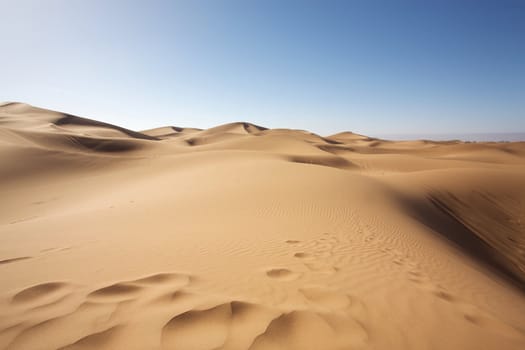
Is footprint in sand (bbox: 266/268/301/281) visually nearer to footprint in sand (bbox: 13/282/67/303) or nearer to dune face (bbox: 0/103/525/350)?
dune face (bbox: 0/103/525/350)

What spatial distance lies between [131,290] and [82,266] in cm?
103

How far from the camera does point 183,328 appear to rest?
1.92 metres

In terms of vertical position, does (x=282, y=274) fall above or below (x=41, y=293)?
below

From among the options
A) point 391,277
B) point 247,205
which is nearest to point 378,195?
point 247,205

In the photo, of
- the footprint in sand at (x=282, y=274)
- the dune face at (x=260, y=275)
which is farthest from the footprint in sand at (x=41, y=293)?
the footprint in sand at (x=282, y=274)

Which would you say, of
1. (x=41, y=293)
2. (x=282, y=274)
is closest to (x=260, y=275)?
(x=282, y=274)

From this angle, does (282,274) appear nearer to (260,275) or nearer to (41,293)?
(260,275)

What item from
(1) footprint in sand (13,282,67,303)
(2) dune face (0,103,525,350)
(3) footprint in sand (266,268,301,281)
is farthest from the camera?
(3) footprint in sand (266,268,301,281)

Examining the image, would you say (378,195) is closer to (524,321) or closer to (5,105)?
(524,321)

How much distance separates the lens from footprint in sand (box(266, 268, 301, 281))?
9.33 ft

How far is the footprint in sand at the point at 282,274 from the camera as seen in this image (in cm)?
284

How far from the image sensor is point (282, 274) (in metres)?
2.95

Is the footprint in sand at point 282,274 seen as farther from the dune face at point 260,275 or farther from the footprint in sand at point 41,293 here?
the footprint in sand at point 41,293

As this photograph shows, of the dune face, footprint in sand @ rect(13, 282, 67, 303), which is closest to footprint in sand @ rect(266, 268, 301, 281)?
the dune face
